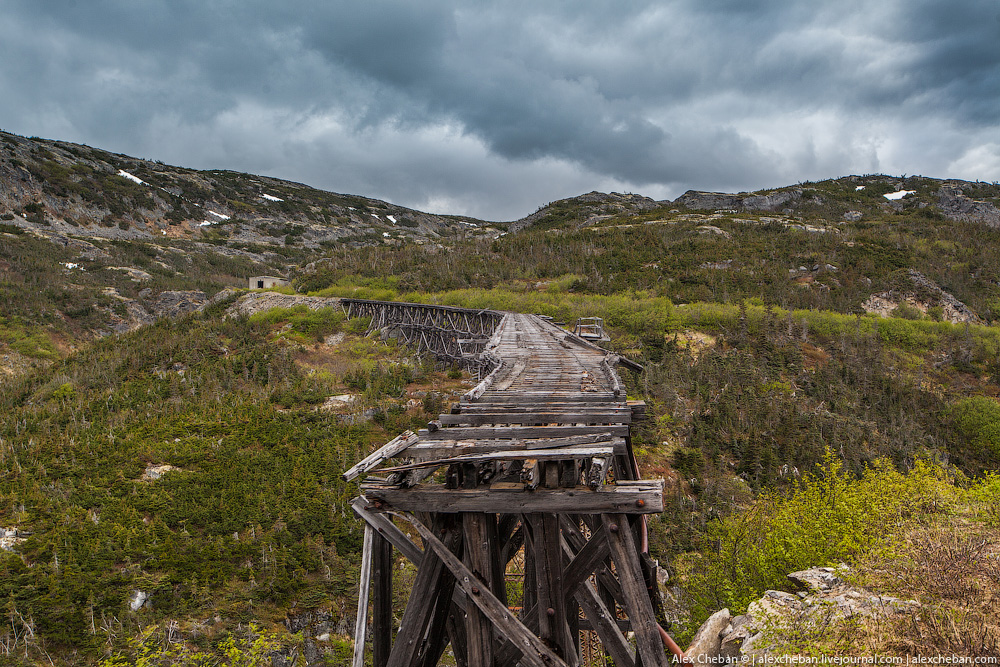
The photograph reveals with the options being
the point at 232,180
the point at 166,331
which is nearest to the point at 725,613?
the point at 166,331

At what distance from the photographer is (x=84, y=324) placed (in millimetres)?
42812

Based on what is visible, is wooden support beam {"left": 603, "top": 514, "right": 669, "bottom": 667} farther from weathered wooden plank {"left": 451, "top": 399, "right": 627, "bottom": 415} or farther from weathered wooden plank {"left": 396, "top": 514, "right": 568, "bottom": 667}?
weathered wooden plank {"left": 451, "top": 399, "right": 627, "bottom": 415}

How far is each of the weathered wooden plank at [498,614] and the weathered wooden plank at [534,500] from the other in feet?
0.93

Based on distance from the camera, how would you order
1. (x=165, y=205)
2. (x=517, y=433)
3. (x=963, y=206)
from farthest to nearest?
(x=165, y=205), (x=963, y=206), (x=517, y=433)

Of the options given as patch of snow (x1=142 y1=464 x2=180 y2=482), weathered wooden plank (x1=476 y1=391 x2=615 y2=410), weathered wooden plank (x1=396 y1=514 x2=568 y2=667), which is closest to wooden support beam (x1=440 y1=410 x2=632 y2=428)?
weathered wooden plank (x1=476 y1=391 x2=615 y2=410)

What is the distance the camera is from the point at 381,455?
418cm

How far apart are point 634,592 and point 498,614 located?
1.04 meters

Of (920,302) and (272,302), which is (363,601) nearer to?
(272,302)

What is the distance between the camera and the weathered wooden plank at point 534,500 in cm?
354

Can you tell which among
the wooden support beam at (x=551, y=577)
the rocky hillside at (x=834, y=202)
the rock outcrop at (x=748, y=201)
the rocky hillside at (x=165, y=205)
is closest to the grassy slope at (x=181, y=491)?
the wooden support beam at (x=551, y=577)

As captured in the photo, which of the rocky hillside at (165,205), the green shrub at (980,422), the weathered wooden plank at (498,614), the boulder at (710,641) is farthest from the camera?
the rocky hillside at (165,205)

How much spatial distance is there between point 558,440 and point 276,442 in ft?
54.7

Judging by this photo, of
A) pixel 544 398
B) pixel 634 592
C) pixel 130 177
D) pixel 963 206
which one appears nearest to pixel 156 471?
pixel 544 398

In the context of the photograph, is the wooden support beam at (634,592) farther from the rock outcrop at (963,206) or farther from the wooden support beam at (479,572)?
the rock outcrop at (963,206)
